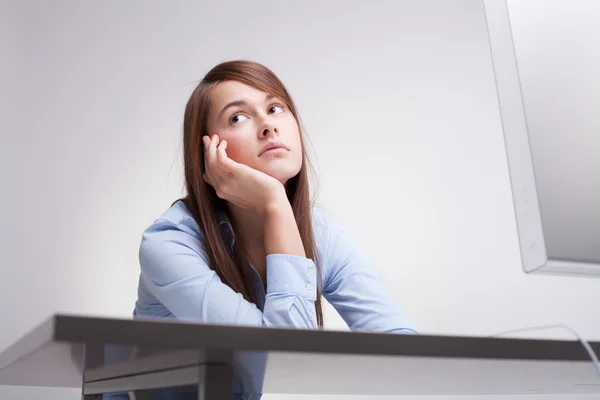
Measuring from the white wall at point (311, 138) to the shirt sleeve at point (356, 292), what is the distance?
0.75 m

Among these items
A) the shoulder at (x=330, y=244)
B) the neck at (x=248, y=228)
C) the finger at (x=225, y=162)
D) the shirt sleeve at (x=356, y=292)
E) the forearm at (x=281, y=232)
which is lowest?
the shirt sleeve at (x=356, y=292)

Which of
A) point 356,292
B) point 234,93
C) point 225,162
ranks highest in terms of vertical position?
point 234,93

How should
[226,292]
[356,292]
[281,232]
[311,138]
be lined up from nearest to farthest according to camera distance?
[226,292]
[281,232]
[356,292]
[311,138]

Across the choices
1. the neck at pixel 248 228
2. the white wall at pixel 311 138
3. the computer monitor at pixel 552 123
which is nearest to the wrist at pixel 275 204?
the neck at pixel 248 228

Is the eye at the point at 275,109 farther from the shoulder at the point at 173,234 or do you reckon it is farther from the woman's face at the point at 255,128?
the shoulder at the point at 173,234

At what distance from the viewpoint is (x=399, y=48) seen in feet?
7.84

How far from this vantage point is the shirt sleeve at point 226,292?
34.5 inches

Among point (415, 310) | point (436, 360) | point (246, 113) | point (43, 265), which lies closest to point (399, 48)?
point (415, 310)

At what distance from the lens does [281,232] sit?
3.33 feet

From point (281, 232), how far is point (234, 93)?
393 millimetres

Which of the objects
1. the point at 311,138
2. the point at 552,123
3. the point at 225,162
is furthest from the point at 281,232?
the point at 311,138

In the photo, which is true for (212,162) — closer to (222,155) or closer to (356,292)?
(222,155)

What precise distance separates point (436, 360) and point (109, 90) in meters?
1.81

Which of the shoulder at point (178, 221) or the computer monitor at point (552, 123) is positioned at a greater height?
the computer monitor at point (552, 123)
